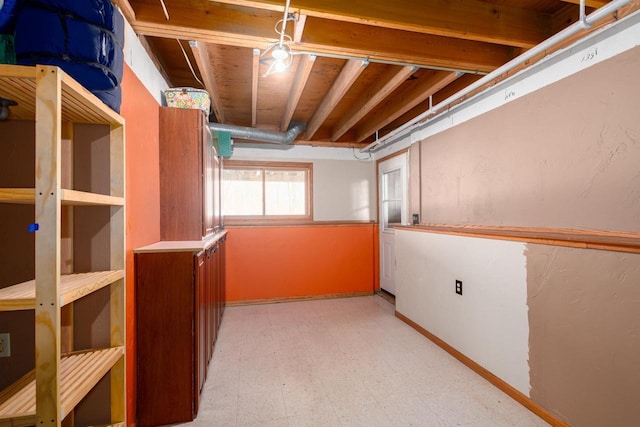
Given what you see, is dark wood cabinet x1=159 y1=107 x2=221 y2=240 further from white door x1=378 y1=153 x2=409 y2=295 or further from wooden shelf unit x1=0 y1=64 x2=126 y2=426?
white door x1=378 y1=153 x2=409 y2=295

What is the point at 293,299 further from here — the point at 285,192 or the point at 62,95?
the point at 62,95

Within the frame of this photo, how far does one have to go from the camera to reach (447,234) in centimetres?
256

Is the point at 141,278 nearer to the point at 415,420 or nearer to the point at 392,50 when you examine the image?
the point at 415,420

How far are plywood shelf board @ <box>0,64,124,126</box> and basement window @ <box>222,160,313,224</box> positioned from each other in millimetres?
2921

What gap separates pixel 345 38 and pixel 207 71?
1152 millimetres

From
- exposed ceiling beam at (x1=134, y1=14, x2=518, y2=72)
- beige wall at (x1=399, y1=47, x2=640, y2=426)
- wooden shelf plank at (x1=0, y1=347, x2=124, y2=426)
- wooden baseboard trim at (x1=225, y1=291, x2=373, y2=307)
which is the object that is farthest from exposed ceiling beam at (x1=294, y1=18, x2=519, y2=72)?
wooden baseboard trim at (x1=225, y1=291, x2=373, y2=307)

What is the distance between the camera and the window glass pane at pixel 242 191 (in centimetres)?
423

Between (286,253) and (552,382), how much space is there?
3.04m

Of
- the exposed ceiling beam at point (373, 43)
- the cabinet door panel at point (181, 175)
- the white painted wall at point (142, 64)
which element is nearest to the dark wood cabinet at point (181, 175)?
the cabinet door panel at point (181, 175)

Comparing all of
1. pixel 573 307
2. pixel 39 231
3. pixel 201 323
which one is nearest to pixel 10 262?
pixel 39 231

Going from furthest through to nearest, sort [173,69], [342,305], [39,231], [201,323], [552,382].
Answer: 1. [342,305]
2. [173,69]
3. [201,323]
4. [552,382]
5. [39,231]

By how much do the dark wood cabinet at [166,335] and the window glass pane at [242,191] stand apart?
2.51m

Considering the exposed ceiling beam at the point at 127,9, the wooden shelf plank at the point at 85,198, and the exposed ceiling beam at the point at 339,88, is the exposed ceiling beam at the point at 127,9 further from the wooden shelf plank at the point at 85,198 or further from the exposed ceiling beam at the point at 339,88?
the exposed ceiling beam at the point at 339,88

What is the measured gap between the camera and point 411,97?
290 centimetres
